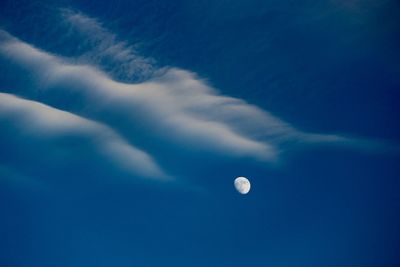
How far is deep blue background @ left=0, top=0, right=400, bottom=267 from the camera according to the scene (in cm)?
658

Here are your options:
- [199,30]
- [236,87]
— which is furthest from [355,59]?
[199,30]

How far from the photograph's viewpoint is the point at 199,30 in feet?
22.1

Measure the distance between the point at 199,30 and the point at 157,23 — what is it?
3.16 ft

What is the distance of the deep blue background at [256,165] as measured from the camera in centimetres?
658

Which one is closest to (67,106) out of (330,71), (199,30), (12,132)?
(12,132)

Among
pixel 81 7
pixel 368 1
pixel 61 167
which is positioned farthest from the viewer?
pixel 61 167

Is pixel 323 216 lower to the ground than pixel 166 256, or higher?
higher

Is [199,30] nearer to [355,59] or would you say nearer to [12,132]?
[355,59]

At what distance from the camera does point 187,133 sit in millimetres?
10234

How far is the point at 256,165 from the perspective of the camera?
Result: 448 inches

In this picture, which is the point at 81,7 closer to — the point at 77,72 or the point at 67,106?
the point at 77,72

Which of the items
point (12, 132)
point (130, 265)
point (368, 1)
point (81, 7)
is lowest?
point (130, 265)

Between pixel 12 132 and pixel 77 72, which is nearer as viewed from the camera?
pixel 77 72

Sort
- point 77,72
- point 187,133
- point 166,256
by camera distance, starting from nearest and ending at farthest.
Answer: point 77,72
point 187,133
point 166,256
